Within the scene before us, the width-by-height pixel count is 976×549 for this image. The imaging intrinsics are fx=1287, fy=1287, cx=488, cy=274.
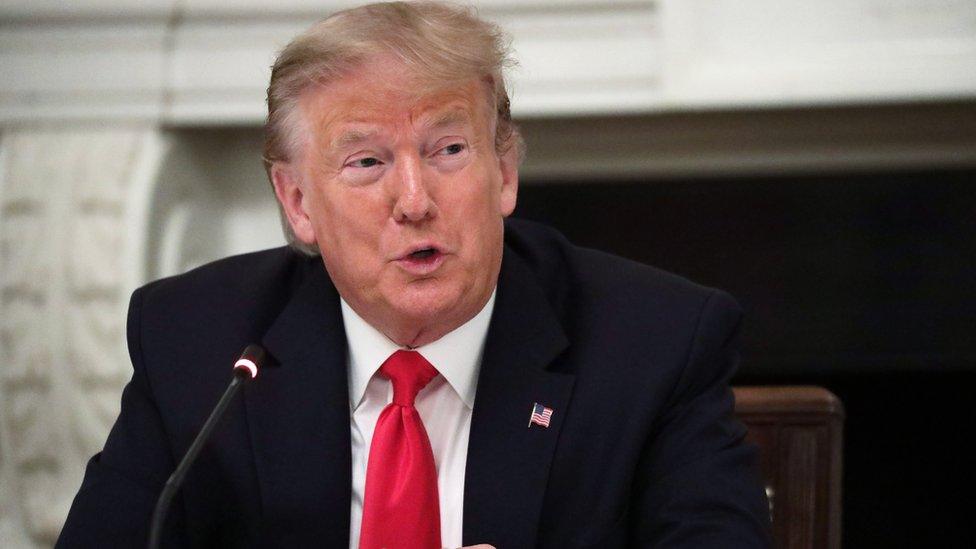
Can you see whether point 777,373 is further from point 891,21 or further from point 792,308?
point 891,21

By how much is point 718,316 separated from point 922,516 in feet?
5.55

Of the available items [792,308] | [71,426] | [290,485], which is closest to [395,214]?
[290,485]

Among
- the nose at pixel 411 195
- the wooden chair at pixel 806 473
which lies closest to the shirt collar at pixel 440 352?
the nose at pixel 411 195

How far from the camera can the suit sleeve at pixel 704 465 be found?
5.35 ft

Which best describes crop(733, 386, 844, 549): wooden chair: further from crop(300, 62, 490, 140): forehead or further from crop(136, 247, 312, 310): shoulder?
crop(136, 247, 312, 310): shoulder

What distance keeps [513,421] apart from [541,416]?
39mm

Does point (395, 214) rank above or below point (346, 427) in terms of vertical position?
above

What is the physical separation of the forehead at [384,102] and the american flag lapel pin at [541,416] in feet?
1.30

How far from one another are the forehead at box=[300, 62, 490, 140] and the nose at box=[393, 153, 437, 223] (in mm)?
54

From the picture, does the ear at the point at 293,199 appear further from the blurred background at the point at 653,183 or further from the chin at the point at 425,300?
the blurred background at the point at 653,183

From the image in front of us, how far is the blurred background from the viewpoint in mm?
2783

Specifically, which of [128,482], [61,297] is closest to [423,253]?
[128,482]

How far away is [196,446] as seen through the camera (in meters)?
1.43

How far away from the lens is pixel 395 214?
5.39ft
